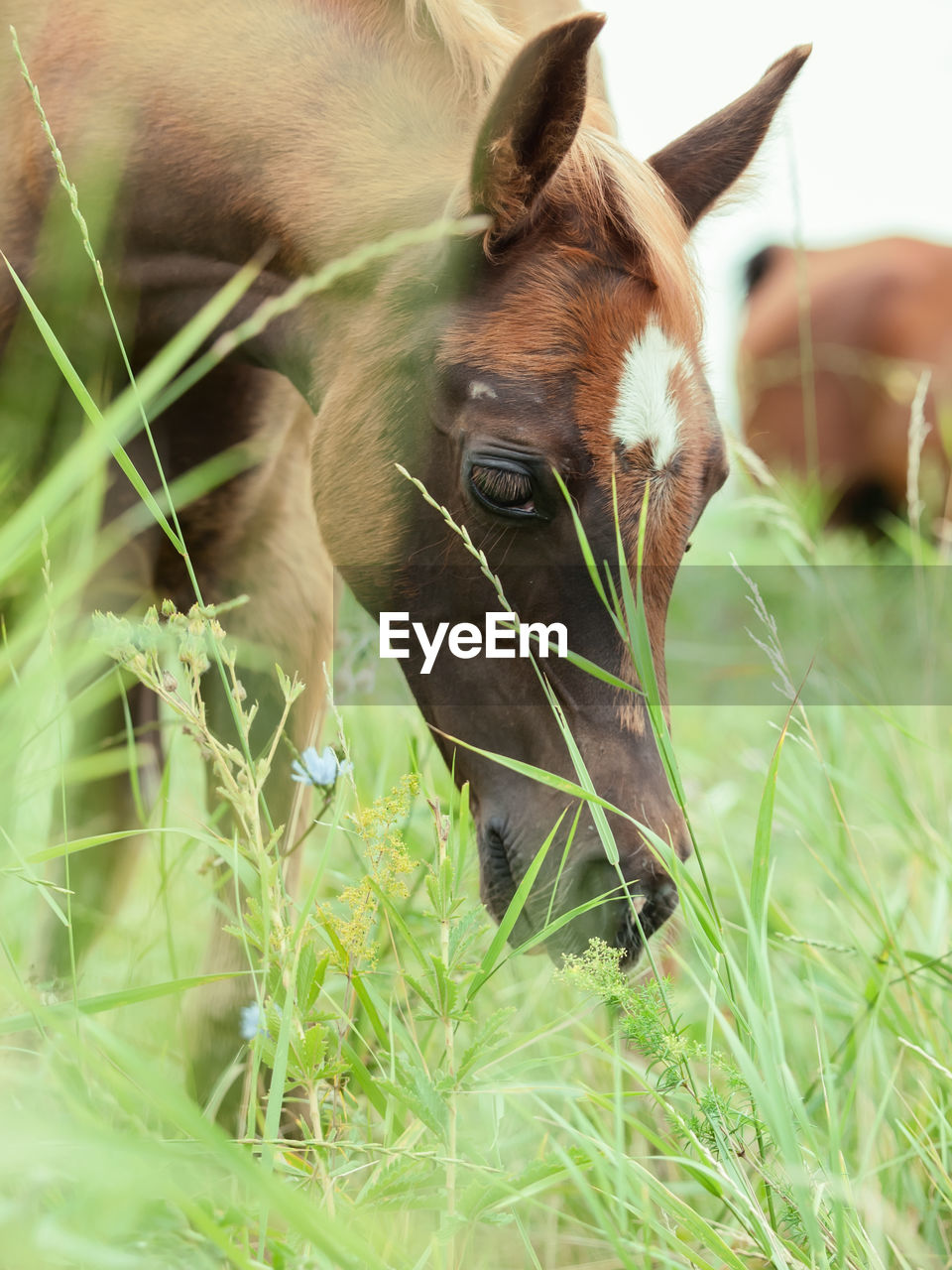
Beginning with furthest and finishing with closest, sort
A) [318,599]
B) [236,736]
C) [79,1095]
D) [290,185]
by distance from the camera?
[318,599], [236,736], [290,185], [79,1095]

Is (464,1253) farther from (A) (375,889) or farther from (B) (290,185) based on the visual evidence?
(B) (290,185)

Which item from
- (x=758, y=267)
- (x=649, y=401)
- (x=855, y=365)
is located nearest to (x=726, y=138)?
(x=649, y=401)

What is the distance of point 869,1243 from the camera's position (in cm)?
107

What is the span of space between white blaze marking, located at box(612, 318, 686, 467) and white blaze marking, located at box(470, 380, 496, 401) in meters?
0.17

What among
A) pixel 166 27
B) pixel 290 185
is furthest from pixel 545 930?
pixel 166 27

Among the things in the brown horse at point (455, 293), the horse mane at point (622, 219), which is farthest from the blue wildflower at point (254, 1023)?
the horse mane at point (622, 219)

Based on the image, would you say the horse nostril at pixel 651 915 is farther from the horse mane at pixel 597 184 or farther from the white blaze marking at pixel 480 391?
the horse mane at pixel 597 184

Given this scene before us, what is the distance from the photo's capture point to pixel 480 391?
5.16 ft

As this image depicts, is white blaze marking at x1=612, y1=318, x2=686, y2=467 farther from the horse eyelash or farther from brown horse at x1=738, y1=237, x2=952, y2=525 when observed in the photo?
brown horse at x1=738, y1=237, x2=952, y2=525

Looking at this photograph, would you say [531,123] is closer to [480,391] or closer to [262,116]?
[480,391]

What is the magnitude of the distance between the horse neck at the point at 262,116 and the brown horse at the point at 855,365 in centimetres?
545

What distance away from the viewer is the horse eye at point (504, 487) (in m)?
1.52

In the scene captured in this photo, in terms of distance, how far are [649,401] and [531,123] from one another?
1.29 feet

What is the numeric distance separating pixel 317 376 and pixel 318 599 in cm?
60
